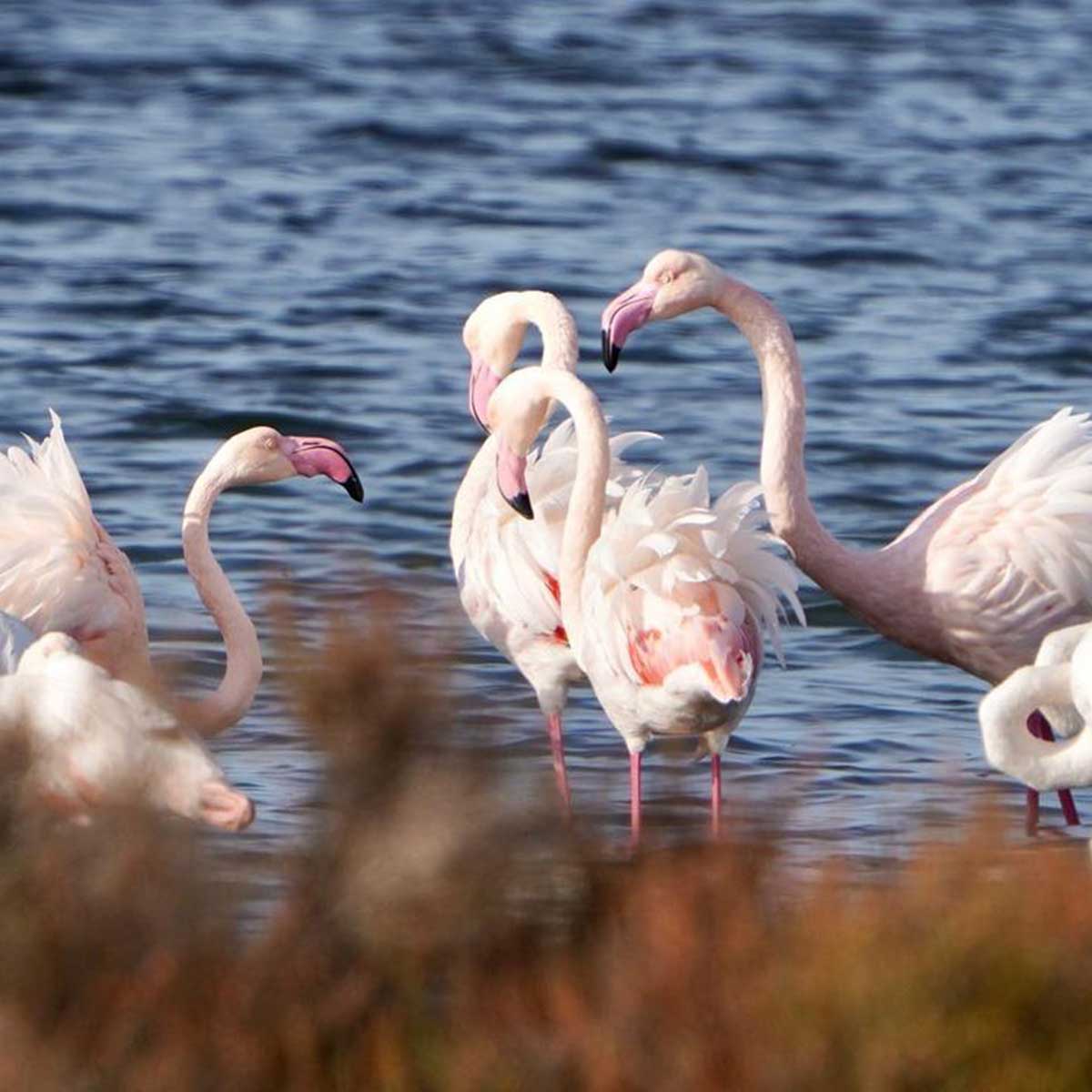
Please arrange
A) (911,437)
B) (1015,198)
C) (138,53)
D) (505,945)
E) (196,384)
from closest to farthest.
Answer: (505,945)
(911,437)
(196,384)
(1015,198)
(138,53)

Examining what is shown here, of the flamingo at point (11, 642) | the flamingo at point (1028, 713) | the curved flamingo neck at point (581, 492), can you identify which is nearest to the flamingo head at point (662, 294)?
the curved flamingo neck at point (581, 492)

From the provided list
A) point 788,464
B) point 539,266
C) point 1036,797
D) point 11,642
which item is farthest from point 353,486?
point 539,266

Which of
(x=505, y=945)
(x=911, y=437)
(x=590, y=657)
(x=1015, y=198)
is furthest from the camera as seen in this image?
(x=1015, y=198)

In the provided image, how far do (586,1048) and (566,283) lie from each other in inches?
452

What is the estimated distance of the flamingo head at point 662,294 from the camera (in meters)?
7.19

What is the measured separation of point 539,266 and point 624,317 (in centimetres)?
850

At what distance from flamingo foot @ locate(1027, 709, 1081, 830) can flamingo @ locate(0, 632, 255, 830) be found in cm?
283

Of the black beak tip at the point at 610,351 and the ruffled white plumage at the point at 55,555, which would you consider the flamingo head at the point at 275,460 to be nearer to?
the ruffled white plumage at the point at 55,555

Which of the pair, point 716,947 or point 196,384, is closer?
point 716,947

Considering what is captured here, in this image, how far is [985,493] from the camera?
7.11m

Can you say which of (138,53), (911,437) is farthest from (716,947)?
(138,53)

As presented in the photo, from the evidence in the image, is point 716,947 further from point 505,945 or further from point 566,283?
point 566,283

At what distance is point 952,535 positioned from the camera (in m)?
7.09

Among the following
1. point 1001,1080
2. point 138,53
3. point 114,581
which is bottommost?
point 138,53
